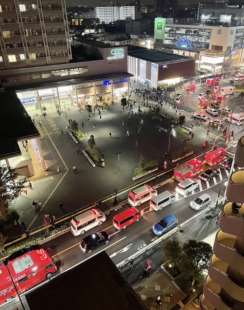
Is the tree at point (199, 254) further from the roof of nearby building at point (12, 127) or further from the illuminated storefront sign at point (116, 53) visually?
the illuminated storefront sign at point (116, 53)

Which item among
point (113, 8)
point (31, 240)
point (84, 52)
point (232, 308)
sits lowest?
point (31, 240)

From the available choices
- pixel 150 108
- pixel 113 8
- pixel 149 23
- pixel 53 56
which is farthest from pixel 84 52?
pixel 113 8

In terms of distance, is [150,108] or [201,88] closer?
[150,108]

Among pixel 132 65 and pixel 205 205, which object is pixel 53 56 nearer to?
pixel 132 65

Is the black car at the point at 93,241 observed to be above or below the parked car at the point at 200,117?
below

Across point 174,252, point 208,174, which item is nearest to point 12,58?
point 208,174

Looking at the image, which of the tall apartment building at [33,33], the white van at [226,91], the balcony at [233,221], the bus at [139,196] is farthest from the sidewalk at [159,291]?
the white van at [226,91]
